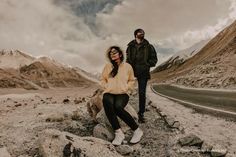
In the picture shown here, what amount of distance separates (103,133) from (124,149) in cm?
108

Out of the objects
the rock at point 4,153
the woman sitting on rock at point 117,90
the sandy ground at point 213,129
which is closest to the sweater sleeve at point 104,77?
the woman sitting on rock at point 117,90

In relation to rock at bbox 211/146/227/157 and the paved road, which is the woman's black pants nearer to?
rock at bbox 211/146/227/157

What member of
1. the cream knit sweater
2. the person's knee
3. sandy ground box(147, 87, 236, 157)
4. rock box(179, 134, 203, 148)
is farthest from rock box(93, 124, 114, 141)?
sandy ground box(147, 87, 236, 157)

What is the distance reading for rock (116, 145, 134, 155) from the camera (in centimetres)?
733

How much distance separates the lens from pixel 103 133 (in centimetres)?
834

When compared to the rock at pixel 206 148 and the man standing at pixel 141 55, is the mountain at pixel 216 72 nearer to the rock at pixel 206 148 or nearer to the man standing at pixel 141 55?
the man standing at pixel 141 55

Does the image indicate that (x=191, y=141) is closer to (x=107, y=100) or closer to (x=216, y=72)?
(x=107, y=100)

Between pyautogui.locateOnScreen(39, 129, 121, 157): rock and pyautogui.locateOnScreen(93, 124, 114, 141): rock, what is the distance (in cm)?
88

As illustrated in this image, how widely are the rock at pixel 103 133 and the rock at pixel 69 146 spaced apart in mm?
879

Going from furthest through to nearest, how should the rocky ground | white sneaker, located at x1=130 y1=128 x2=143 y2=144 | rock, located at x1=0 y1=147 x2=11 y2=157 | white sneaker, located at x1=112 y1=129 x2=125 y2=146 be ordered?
white sneaker, located at x1=130 y1=128 x2=143 y2=144 < white sneaker, located at x1=112 y1=129 x2=125 y2=146 < rock, located at x1=0 y1=147 x2=11 y2=157 < the rocky ground

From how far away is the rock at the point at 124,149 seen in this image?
7334 mm

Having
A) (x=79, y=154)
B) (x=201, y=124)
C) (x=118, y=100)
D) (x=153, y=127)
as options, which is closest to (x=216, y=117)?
(x=201, y=124)

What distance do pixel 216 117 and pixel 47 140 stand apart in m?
5.78

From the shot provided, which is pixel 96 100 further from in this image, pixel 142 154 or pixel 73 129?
pixel 142 154
